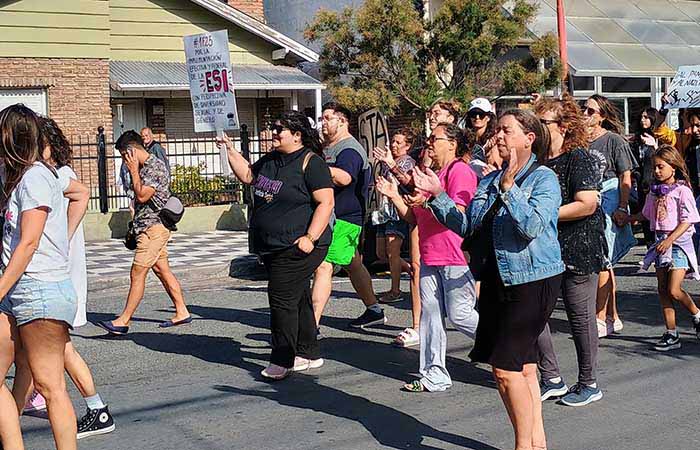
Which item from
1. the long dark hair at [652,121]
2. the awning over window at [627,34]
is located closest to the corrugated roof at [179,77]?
the awning over window at [627,34]

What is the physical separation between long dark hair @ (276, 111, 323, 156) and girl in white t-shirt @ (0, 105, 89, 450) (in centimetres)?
241

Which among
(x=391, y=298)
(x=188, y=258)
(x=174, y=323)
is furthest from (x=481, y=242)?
(x=188, y=258)

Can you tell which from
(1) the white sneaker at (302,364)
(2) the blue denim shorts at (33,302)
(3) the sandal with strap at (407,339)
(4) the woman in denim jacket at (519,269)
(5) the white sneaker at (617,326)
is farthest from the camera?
(5) the white sneaker at (617,326)

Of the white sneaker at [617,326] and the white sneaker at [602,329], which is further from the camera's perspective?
the white sneaker at [617,326]

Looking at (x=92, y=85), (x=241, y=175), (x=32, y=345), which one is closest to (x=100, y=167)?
(x=92, y=85)

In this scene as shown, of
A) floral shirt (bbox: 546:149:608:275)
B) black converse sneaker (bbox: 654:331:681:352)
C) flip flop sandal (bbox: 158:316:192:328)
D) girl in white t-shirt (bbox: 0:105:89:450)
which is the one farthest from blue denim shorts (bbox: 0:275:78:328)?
black converse sneaker (bbox: 654:331:681:352)

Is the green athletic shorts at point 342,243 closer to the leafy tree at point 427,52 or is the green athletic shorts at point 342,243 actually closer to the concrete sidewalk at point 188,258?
the concrete sidewalk at point 188,258

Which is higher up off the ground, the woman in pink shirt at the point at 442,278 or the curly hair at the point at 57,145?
the curly hair at the point at 57,145

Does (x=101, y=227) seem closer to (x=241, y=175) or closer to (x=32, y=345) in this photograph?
(x=241, y=175)

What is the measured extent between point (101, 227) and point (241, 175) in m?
10.1

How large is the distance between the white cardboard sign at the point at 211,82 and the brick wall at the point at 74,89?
7.80 metres

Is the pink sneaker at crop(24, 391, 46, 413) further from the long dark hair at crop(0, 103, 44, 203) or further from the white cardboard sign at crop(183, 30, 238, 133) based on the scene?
the white cardboard sign at crop(183, 30, 238, 133)

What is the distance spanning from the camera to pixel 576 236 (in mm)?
6137

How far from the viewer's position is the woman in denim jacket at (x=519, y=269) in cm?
486
